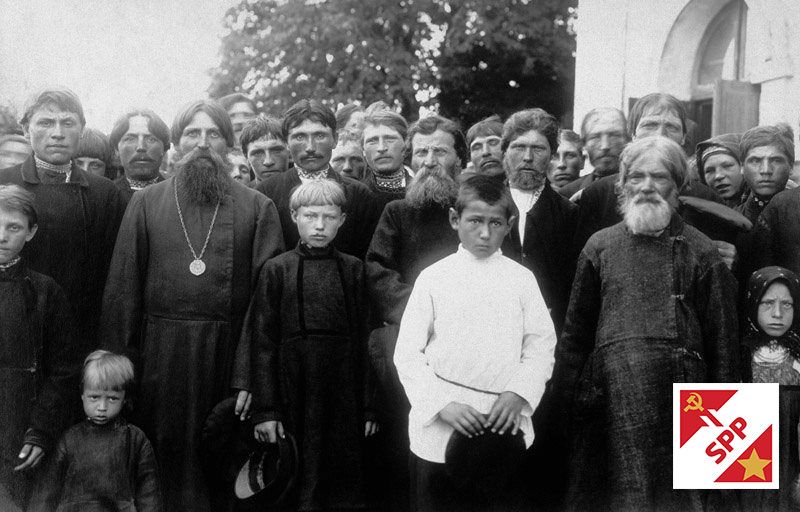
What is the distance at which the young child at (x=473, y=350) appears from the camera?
3.95m

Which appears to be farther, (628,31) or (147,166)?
(628,31)

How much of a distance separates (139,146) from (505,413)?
3.05 metres

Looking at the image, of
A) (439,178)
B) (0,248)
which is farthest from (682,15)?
(0,248)

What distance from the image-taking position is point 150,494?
4324 millimetres

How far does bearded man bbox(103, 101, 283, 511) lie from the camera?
179 inches

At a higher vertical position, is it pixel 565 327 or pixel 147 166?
A: pixel 147 166

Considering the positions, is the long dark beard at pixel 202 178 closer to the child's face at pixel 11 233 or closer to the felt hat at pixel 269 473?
the child's face at pixel 11 233

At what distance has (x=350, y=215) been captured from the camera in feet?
17.3

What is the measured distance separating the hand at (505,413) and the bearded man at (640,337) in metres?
0.47

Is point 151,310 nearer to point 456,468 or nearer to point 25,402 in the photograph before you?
point 25,402

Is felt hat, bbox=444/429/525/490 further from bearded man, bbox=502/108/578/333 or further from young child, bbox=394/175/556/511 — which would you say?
bearded man, bbox=502/108/578/333

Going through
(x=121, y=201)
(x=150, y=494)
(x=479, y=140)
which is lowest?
(x=150, y=494)

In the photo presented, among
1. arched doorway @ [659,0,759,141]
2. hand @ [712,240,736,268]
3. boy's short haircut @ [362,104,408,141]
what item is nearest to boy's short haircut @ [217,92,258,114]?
boy's short haircut @ [362,104,408,141]

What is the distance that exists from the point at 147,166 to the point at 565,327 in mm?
2860
